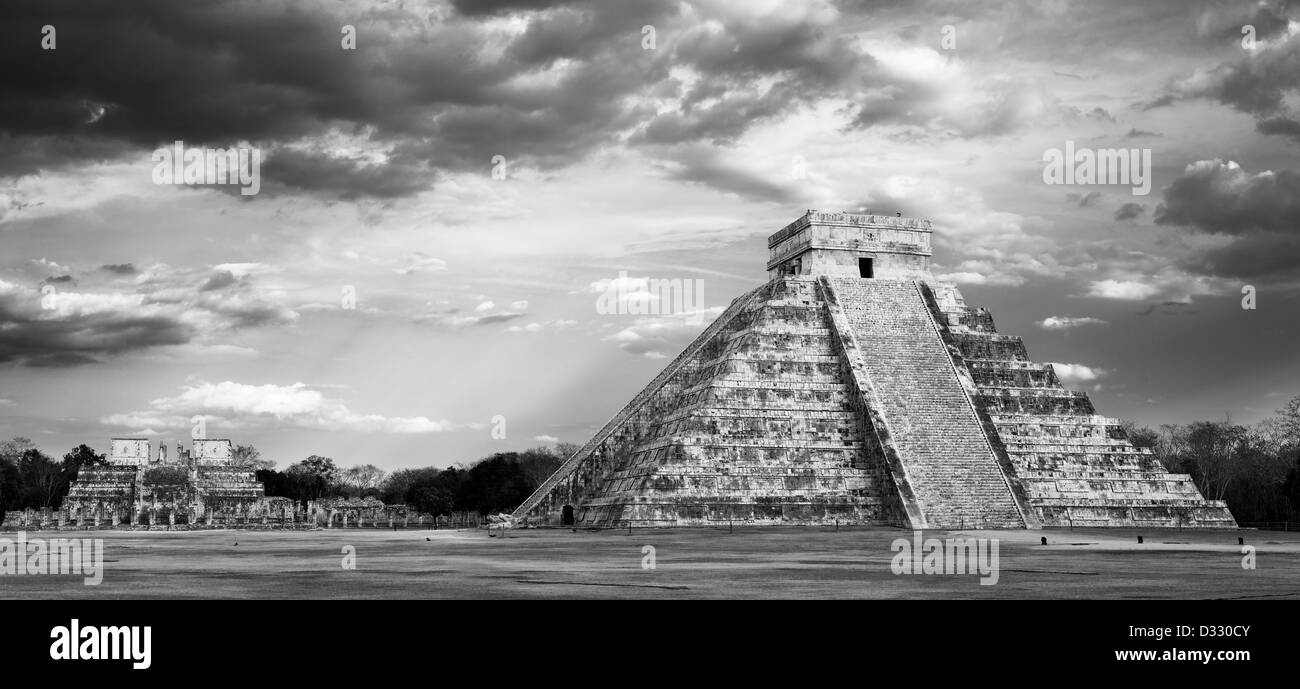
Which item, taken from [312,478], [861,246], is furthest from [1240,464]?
[312,478]

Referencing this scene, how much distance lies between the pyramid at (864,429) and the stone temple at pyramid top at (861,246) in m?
0.06

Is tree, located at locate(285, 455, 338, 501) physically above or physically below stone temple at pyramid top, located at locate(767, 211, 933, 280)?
Result: below

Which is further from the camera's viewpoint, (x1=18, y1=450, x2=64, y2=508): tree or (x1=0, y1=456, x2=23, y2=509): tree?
(x1=18, y1=450, x2=64, y2=508): tree

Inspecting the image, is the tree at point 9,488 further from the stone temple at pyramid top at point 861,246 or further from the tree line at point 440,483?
the stone temple at pyramid top at point 861,246

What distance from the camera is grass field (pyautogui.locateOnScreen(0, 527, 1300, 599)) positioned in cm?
1415

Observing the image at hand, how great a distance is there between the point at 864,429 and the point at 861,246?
10.2m

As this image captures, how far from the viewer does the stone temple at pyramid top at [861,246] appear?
157 ft

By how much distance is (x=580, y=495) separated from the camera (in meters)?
47.9

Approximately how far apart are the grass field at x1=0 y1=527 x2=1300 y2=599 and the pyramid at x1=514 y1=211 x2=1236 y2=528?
9498 millimetres

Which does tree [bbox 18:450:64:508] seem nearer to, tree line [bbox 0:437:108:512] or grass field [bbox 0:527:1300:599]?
tree line [bbox 0:437:108:512]

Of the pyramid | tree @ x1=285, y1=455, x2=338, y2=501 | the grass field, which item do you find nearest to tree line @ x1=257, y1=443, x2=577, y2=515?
tree @ x1=285, y1=455, x2=338, y2=501

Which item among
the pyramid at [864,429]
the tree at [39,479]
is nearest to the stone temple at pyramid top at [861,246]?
the pyramid at [864,429]
